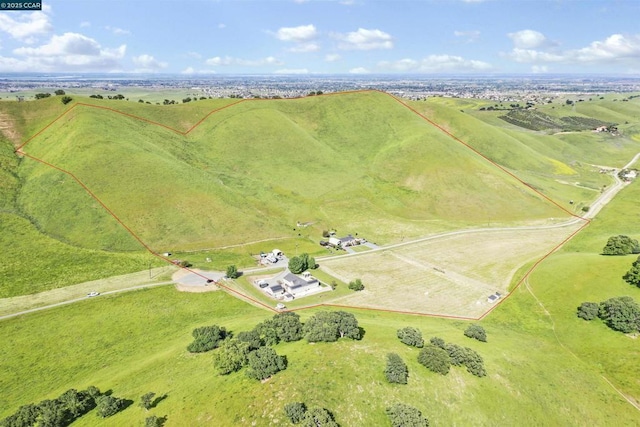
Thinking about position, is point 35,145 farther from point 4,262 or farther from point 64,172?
point 4,262

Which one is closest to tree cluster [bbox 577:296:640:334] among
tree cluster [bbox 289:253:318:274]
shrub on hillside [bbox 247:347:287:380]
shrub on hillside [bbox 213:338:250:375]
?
shrub on hillside [bbox 247:347:287:380]

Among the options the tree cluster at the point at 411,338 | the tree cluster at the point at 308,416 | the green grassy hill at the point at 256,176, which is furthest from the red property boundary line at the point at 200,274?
the tree cluster at the point at 308,416

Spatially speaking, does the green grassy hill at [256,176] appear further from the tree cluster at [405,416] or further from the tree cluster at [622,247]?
the tree cluster at [405,416]

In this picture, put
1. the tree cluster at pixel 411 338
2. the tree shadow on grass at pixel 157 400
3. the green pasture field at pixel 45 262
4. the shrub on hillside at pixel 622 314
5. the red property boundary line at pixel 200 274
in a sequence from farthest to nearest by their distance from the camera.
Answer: the green pasture field at pixel 45 262, the red property boundary line at pixel 200 274, the shrub on hillside at pixel 622 314, the tree cluster at pixel 411 338, the tree shadow on grass at pixel 157 400

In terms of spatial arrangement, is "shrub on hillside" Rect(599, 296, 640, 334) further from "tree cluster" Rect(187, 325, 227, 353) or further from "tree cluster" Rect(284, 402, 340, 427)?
"tree cluster" Rect(187, 325, 227, 353)

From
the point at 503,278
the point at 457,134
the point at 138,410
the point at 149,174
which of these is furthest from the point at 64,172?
the point at 457,134
